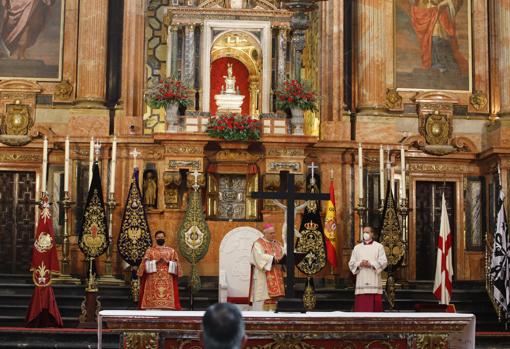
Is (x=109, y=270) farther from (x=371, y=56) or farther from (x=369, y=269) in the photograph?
(x=371, y=56)

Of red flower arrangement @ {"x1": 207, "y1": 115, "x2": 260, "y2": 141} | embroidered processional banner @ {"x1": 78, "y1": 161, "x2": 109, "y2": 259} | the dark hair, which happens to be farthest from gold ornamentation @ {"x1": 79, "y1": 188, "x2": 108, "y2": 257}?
the dark hair

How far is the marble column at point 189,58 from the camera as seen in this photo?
58.7 feet

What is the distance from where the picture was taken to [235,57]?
19.1 meters

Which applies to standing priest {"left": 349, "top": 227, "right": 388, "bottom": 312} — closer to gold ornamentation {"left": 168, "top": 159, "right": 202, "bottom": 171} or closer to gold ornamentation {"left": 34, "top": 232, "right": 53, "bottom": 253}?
gold ornamentation {"left": 168, "top": 159, "right": 202, "bottom": 171}

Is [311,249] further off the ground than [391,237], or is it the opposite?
[391,237]

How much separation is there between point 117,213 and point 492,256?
6.95m

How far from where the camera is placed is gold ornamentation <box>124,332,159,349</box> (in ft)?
34.1

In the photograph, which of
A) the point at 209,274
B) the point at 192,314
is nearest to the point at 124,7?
the point at 209,274

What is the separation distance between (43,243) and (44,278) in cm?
60

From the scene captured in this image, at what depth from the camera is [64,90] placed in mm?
18812

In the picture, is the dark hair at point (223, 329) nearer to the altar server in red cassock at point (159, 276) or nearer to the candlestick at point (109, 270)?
the altar server in red cassock at point (159, 276)

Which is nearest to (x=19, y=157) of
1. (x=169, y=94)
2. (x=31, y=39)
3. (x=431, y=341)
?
(x=31, y=39)

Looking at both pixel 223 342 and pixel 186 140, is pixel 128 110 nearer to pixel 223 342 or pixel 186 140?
pixel 186 140

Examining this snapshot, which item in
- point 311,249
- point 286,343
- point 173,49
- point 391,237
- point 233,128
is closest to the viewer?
point 286,343
